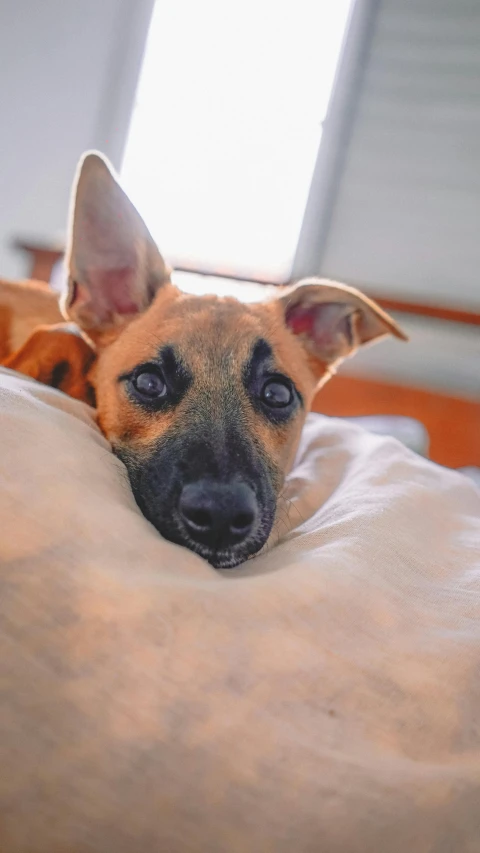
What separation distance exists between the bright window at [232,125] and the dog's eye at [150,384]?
259 centimetres

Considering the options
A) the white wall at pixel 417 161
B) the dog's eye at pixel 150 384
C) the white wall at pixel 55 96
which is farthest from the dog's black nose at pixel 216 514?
the white wall at pixel 55 96

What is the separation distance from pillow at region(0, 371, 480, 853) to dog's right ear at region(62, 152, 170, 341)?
0.77m

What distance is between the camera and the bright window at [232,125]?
3.75 m

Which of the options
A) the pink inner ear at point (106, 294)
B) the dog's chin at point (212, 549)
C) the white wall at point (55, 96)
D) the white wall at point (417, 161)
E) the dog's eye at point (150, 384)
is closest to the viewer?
the dog's chin at point (212, 549)

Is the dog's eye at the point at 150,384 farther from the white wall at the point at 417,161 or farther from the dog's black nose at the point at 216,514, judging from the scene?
the white wall at the point at 417,161

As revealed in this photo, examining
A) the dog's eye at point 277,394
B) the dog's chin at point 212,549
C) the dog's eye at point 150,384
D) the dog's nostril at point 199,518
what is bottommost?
the dog's chin at point 212,549

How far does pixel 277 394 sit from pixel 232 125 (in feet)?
10.7

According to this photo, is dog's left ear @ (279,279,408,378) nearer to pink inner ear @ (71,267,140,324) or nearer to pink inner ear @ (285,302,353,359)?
pink inner ear @ (285,302,353,359)

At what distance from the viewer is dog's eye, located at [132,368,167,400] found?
3.95 feet

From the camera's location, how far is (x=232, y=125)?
3.89 meters

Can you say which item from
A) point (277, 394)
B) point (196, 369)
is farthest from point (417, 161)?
point (196, 369)

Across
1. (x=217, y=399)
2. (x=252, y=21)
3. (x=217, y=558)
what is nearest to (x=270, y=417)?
(x=217, y=399)

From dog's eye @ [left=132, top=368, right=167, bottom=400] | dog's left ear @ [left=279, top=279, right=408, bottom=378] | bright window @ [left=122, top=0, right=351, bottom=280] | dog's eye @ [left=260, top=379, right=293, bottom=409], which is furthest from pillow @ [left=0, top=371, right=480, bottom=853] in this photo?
bright window @ [left=122, top=0, right=351, bottom=280]

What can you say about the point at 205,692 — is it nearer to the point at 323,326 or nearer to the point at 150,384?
the point at 150,384
